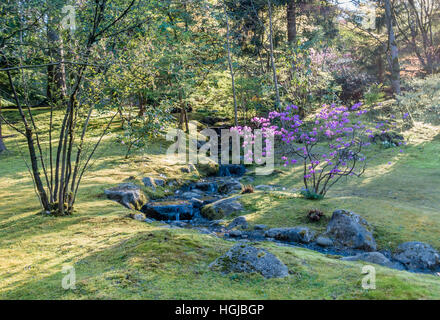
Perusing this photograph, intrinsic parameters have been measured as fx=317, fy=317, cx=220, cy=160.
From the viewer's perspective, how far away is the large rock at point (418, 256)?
211 inches

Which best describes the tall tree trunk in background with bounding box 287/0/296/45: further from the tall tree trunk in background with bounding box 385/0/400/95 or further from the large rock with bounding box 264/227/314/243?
the large rock with bounding box 264/227/314/243

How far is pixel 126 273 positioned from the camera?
3564 mm

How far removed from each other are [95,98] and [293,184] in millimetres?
7897

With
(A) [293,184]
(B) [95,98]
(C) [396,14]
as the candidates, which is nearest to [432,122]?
(A) [293,184]

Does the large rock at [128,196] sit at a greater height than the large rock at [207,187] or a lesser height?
greater

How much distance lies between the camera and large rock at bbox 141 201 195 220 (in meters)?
9.02

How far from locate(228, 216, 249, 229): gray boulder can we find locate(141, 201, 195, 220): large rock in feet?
6.05

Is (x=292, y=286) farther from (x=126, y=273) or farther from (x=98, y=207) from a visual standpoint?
Result: (x=98, y=207)

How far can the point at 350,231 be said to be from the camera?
6414 millimetres

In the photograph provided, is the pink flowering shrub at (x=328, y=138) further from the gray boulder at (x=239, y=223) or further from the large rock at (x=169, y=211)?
the large rock at (x=169, y=211)

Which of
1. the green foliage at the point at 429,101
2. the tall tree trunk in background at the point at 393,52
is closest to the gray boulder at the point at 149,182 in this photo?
the green foliage at the point at 429,101

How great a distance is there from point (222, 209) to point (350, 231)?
3445 mm

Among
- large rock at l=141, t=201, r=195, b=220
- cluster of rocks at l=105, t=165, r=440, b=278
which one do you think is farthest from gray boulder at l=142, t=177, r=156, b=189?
large rock at l=141, t=201, r=195, b=220

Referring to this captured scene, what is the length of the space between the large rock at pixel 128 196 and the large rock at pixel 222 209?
6.35 feet
